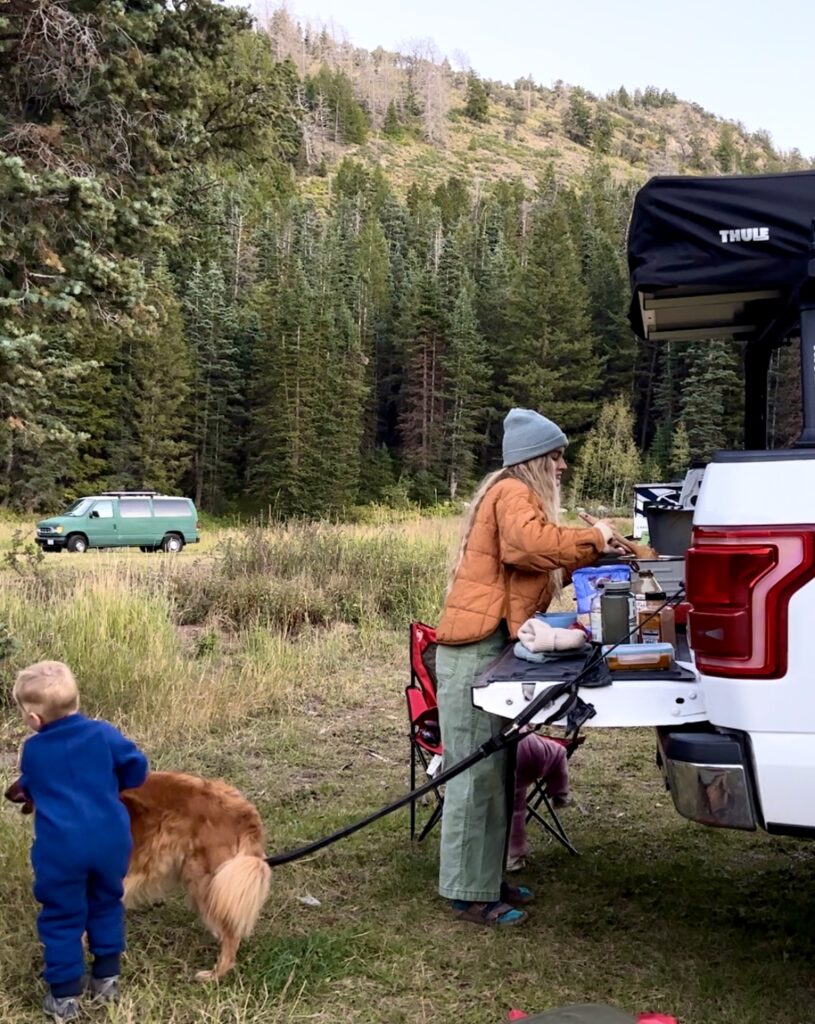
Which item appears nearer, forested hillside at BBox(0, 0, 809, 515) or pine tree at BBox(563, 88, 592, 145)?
forested hillside at BBox(0, 0, 809, 515)

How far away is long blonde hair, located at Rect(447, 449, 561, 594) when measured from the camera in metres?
3.54

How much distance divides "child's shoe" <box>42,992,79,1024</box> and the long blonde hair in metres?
1.79

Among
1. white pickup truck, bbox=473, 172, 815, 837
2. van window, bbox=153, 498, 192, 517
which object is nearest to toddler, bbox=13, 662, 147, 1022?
white pickup truck, bbox=473, 172, 815, 837

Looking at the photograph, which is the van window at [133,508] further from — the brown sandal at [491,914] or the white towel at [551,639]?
the white towel at [551,639]

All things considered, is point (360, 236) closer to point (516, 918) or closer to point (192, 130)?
point (192, 130)

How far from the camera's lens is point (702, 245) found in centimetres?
302

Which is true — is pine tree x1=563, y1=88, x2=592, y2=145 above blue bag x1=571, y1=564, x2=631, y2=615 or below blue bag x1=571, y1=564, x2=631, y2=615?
above

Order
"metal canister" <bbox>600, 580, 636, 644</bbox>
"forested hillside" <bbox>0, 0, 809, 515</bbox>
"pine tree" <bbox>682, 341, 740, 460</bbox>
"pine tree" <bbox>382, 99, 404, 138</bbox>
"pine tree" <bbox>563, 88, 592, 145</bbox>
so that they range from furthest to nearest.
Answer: "pine tree" <bbox>563, 88, 592, 145</bbox>, "pine tree" <bbox>382, 99, 404, 138</bbox>, "pine tree" <bbox>682, 341, 740, 460</bbox>, "forested hillside" <bbox>0, 0, 809, 515</bbox>, "metal canister" <bbox>600, 580, 636, 644</bbox>

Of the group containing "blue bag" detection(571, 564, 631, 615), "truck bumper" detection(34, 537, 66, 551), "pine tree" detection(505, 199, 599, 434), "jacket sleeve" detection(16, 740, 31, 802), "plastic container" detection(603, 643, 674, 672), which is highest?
"pine tree" detection(505, 199, 599, 434)

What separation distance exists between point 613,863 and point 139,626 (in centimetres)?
400

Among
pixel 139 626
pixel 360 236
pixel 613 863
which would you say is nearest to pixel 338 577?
pixel 139 626

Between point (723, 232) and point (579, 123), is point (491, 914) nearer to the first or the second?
point (723, 232)

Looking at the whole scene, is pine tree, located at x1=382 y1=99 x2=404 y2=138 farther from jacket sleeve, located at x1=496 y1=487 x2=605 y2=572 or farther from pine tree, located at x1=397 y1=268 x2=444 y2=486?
jacket sleeve, located at x1=496 y1=487 x2=605 y2=572

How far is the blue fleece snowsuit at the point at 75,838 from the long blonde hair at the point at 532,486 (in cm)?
141
